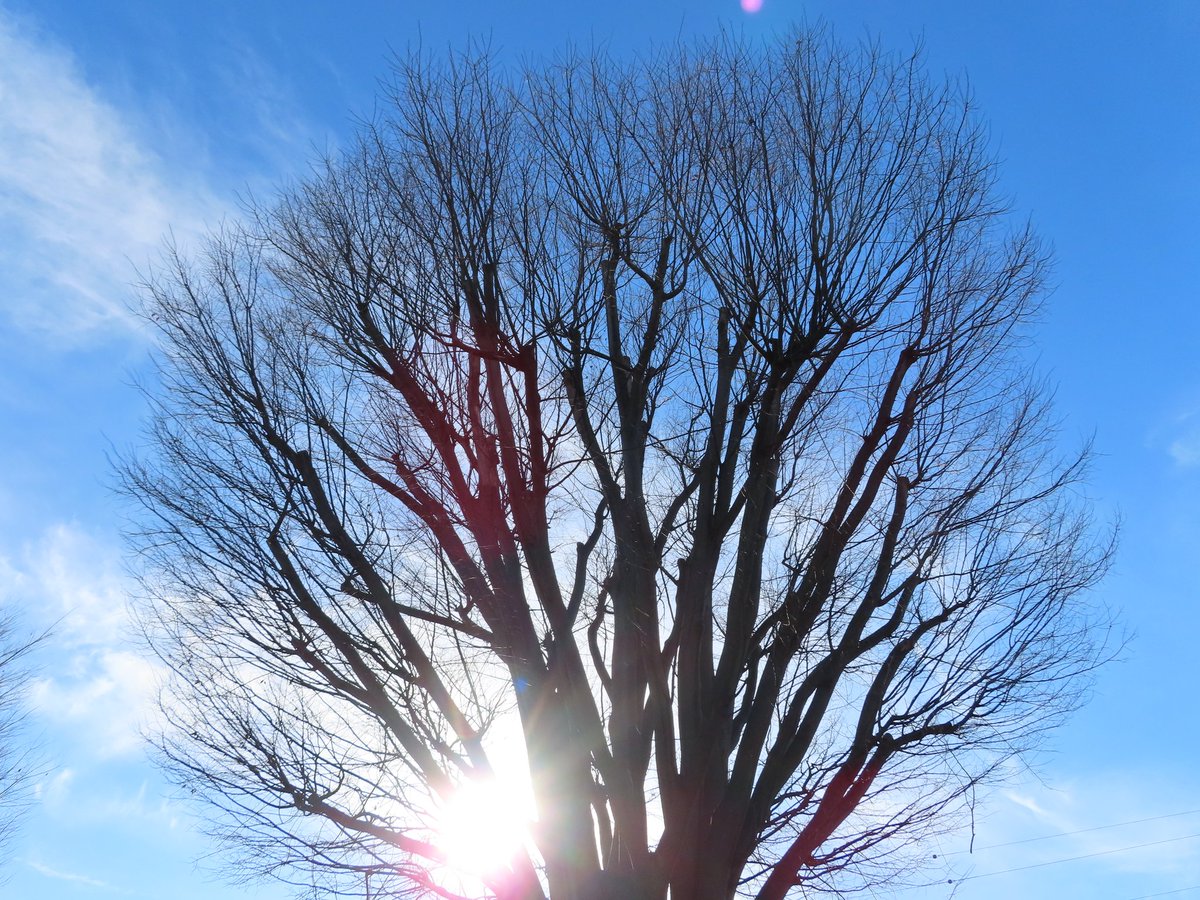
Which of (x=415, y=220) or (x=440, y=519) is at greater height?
(x=415, y=220)

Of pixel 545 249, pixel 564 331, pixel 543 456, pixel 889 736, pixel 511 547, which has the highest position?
pixel 545 249

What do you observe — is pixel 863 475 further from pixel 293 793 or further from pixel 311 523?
pixel 293 793

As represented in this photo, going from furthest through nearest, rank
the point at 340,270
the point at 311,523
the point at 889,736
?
the point at 340,270 → the point at 311,523 → the point at 889,736

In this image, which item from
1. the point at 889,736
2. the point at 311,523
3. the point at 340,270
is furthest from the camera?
the point at 340,270

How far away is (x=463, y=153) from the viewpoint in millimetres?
6480

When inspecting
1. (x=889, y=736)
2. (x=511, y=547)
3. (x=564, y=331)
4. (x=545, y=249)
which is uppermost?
(x=545, y=249)

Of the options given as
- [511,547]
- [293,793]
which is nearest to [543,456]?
[511,547]

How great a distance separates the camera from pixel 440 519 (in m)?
6.36

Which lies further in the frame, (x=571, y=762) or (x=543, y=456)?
(x=543, y=456)

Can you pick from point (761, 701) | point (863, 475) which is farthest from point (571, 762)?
point (863, 475)

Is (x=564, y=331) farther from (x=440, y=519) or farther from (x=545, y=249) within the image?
(x=440, y=519)

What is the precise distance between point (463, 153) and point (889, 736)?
14.8ft

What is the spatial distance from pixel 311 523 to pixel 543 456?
1524mm

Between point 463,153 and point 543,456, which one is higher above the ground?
point 463,153
